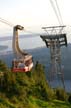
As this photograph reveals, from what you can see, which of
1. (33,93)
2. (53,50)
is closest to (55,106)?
(33,93)

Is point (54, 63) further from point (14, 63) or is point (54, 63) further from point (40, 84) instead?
point (14, 63)

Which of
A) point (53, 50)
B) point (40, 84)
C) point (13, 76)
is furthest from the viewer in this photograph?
point (53, 50)

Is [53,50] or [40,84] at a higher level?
[53,50]

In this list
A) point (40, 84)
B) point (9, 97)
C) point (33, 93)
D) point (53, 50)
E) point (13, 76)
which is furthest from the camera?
point (53, 50)

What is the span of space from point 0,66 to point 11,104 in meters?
12.7

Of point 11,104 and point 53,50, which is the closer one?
point 11,104

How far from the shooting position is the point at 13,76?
4928 cm

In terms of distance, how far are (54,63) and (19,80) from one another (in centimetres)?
2179

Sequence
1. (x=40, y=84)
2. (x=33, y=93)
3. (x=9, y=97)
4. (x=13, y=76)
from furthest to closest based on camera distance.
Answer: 1. (x=40, y=84)
2. (x=33, y=93)
3. (x=13, y=76)
4. (x=9, y=97)

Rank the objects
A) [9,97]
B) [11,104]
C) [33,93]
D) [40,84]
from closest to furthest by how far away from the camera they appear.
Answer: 1. [11,104]
2. [9,97]
3. [33,93]
4. [40,84]

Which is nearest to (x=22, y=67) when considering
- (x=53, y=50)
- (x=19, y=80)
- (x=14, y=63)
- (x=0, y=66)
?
(x=14, y=63)

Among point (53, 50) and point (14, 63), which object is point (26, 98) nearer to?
point (14, 63)

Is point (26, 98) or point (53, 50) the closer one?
point (26, 98)

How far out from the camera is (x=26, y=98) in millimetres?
48500
